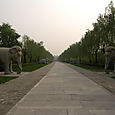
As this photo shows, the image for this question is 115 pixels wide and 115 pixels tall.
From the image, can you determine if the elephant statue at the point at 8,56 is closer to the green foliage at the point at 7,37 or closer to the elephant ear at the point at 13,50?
the elephant ear at the point at 13,50

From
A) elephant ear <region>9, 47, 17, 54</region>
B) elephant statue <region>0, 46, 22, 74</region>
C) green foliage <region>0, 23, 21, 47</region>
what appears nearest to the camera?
elephant statue <region>0, 46, 22, 74</region>

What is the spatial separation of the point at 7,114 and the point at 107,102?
13.3ft

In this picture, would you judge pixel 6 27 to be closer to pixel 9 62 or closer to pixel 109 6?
pixel 9 62

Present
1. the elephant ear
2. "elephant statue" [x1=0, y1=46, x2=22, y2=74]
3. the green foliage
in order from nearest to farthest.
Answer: "elephant statue" [x1=0, y1=46, x2=22, y2=74]
the elephant ear
the green foliage

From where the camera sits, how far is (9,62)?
1902cm

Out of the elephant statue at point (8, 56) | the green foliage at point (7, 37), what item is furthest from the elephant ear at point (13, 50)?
the green foliage at point (7, 37)

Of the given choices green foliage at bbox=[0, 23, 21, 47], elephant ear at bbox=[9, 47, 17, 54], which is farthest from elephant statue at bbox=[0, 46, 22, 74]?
green foliage at bbox=[0, 23, 21, 47]

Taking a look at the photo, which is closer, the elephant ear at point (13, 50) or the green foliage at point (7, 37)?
the elephant ear at point (13, 50)

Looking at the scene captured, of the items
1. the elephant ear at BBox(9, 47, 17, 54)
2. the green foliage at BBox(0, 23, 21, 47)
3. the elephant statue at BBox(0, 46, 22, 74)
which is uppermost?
the green foliage at BBox(0, 23, 21, 47)

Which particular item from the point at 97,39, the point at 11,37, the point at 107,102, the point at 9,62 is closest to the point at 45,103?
the point at 107,102

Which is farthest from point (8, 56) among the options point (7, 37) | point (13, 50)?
point (7, 37)

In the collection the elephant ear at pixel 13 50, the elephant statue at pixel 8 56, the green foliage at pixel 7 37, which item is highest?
the green foliage at pixel 7 37

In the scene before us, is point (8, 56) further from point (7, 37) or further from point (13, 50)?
point (7, 37)

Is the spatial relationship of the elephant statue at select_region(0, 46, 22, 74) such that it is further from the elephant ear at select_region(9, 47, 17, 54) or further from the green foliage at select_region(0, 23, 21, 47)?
the green foliage at select_region(0, 23, 21, 47)
